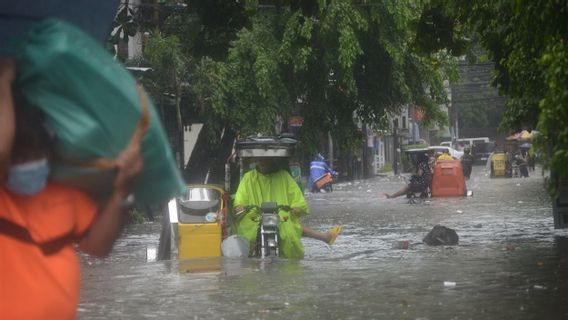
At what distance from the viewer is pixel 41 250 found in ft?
9.25

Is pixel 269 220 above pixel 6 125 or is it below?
below

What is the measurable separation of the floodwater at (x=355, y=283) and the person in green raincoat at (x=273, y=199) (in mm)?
272

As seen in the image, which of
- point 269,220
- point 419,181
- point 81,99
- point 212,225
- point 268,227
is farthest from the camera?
point 419,181

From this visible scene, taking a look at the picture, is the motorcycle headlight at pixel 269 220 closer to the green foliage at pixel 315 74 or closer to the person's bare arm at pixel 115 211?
the person's bare arm at pixel 115 211

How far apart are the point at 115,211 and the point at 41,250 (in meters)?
0.22

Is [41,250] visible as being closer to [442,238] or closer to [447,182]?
[442,238]

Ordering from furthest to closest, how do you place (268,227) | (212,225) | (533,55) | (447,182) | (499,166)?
1. (499,166)
2. (447,182)
3. (212,225)
4. (268,227)
5. (533,55)

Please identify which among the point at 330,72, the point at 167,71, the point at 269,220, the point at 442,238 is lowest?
the point at 442,238

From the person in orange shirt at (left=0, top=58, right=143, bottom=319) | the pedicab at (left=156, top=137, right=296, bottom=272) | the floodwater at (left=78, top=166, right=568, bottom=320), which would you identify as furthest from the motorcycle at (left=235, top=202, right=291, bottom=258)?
the person in orange shirt at (left=0, top=58, right=143, bottom=319)

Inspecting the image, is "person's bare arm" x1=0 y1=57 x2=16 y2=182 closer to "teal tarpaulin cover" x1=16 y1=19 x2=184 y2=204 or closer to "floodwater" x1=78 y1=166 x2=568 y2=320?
"teal tarpaulin cover" x1=16 y1=19 x2=184 y2=204

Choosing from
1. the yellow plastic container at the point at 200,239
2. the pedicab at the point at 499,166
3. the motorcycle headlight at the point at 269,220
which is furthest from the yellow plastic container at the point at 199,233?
the pedicab at the point at 499,166

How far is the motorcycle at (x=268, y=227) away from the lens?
12203mm

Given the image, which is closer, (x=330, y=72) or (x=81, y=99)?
(x=81, y=99)

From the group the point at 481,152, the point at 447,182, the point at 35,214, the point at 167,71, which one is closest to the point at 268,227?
the point at 35,214
